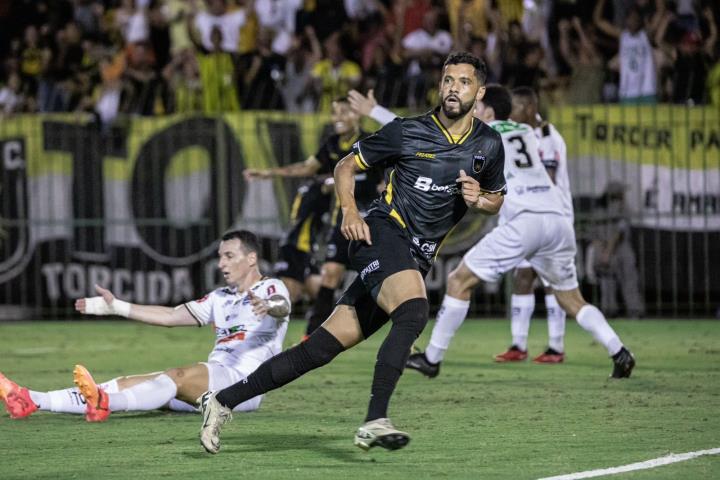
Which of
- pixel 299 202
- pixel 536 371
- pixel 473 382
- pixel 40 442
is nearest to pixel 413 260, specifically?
pixel 40 442

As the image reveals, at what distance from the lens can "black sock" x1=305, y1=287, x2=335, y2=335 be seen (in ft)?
45.6

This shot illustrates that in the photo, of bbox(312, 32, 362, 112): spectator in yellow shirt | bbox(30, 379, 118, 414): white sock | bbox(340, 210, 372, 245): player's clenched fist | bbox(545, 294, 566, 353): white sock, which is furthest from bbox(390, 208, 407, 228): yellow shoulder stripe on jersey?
bbox(312, 32, 362, 112): spectator in yellow shirt

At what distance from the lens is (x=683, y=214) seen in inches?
664

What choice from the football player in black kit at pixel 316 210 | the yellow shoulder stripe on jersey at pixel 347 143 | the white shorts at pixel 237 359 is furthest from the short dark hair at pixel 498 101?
the white shorts at pixel 237 359

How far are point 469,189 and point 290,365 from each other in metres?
1.34

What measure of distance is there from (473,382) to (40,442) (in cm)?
418

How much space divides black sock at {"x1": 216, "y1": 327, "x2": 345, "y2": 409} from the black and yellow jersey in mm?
756

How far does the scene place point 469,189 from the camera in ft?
23.2

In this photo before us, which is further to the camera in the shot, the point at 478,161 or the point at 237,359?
the point at 237,359

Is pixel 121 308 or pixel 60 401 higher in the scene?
pixel 121 308

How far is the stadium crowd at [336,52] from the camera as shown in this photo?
1736 cm

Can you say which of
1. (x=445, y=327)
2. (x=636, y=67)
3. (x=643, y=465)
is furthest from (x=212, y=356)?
(x=636, y=67)

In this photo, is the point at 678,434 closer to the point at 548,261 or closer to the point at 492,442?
the point at 492,442

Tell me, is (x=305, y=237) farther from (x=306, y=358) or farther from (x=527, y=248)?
(x=306, y=358)
